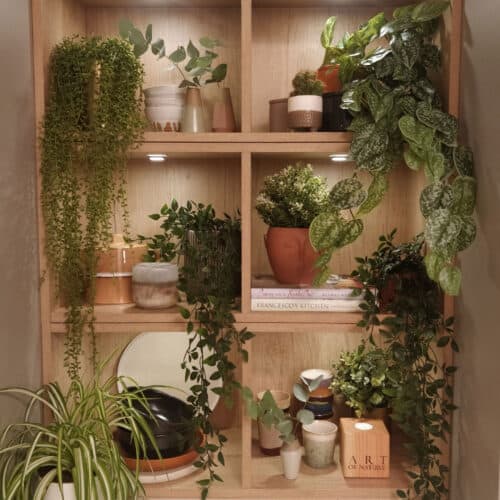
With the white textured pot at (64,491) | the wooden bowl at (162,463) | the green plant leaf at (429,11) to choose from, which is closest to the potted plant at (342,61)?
the green plant leaf at (429,11)

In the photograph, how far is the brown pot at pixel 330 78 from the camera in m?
1.63

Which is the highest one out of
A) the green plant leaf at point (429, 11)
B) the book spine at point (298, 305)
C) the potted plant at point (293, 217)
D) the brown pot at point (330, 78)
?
the green plant leaf at point (429, 11)

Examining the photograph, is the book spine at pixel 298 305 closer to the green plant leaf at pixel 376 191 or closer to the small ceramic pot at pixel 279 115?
the green plant leaf at pixel 376 191

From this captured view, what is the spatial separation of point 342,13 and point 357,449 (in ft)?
4.55

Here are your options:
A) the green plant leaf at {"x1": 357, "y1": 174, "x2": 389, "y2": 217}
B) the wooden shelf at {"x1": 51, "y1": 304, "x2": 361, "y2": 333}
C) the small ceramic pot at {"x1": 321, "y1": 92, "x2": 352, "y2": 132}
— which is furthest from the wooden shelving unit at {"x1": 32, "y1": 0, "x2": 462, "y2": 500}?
the green plant leaf at {"x1": 357, "y1": 174, "x2": 389, "y2": 217}

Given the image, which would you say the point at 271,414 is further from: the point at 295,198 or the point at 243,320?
the point at 295,198

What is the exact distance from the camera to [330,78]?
163 centimetres

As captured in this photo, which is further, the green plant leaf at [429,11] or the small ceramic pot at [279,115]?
the small ceramic pot at [279,115]

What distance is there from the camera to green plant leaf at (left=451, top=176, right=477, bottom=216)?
1.35 m

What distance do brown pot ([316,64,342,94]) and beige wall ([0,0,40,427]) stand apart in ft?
2.70

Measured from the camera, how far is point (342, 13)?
6.03ft

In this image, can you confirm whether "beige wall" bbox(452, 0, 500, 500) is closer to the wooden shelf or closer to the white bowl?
the wooden shelf

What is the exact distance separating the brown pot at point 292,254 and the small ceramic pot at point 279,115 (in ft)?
1.01

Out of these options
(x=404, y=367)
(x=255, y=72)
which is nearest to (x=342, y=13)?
(x=255, y=72)
